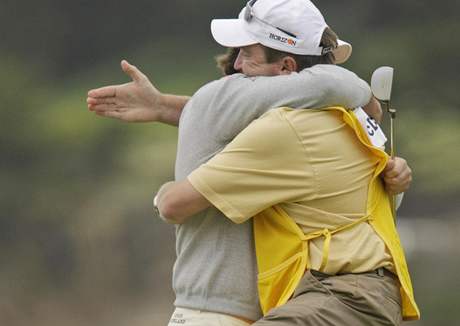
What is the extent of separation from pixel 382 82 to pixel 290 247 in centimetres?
59

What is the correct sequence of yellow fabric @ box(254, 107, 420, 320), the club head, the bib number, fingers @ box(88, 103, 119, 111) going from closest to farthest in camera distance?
1. yellow fabric @ box(254, 107, 420, 320)
2. the bib number
3. the club head
4. fingers @ box(88, 103, 119, 111)

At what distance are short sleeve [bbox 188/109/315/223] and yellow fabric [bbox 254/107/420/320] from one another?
0.08 meters

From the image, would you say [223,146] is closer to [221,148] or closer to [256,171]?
[221,148]

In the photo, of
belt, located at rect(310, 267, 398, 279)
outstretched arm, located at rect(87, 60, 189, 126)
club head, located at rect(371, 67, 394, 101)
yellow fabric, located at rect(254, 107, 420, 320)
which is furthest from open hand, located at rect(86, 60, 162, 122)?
belt, located at rect(310, 267, 398, 279)

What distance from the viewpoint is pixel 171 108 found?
3.63 meters

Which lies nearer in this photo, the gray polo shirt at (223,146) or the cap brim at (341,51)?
the gray polo shirt at (223,146)

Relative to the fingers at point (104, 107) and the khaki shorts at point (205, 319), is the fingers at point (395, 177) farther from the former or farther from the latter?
the fingers at point (104, 107)

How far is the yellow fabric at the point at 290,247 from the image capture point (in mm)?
3219

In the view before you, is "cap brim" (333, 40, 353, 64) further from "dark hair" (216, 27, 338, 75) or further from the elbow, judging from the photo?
the elbow

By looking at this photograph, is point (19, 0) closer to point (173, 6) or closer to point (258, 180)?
point (173, 6)

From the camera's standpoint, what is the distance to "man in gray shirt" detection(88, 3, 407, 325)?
3.25 metres

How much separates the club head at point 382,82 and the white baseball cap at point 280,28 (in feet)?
0.48

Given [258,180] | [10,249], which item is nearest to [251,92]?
[258,180]

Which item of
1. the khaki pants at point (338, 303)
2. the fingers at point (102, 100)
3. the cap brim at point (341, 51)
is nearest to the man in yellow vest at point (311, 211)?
the khaki pants at point (338, 303)
